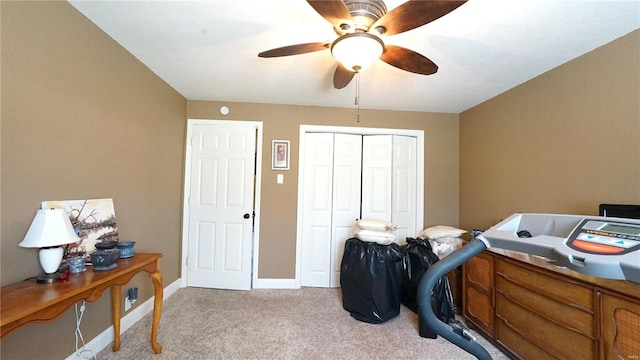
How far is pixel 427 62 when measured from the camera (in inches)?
60.7

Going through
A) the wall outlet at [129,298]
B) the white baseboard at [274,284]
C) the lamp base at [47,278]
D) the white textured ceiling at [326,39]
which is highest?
the white textured ceiling at [326,39]

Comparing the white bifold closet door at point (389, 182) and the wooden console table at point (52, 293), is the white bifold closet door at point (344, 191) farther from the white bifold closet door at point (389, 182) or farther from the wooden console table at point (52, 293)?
the wooden console table at point (52, 293)

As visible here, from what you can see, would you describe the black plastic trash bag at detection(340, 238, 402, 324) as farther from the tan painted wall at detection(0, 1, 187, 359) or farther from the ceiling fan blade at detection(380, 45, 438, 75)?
the tan painted wall at detection(0, 1, 187, 359)

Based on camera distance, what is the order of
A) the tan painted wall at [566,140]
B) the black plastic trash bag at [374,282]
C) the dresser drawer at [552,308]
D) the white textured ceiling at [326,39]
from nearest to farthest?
the dresser drawer at [552,308], the white textured ceiling at [326,39], the tan painted wall at [566,140], the black plastic trash bag at [374,282]

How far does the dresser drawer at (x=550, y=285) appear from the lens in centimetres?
143

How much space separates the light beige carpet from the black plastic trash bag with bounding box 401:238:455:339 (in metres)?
0.20

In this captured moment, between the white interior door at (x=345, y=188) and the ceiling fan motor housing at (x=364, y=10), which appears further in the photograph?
the white interior door at (x=345, y=188)

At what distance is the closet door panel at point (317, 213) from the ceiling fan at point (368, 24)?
1.79 m

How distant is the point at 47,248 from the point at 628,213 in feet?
11.1

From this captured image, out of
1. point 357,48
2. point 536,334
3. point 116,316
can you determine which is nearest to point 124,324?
point 116,316

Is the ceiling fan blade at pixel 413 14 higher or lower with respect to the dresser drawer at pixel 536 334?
higher

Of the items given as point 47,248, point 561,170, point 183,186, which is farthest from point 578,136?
Answer: point 183,186

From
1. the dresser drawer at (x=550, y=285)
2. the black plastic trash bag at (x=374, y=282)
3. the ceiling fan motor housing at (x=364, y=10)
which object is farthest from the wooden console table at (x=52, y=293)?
the dresser drawer at (x=550, y=285)

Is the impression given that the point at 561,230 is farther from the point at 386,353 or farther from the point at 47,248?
the point at 47,248
